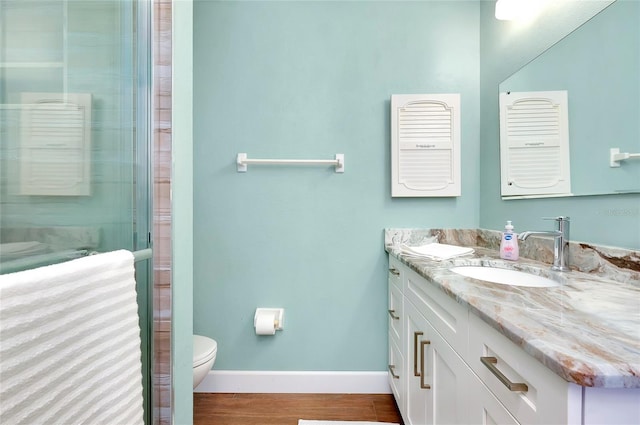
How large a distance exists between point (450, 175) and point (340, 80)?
89 centimetres

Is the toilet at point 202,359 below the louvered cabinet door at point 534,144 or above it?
below

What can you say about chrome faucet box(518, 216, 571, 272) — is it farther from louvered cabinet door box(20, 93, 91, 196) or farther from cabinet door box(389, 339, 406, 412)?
louvered cabinet door box(20, 93, 91, 196)

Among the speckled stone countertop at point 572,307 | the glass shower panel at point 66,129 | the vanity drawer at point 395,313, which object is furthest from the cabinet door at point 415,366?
the glass shower panel at point 66,129

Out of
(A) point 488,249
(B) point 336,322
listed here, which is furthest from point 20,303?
(A) point 488,249

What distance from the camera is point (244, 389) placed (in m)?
1.70

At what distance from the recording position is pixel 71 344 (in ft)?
1.84

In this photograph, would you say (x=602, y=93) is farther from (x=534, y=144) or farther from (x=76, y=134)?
(x=76, y=134)

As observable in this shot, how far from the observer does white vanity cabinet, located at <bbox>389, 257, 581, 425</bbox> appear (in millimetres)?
489

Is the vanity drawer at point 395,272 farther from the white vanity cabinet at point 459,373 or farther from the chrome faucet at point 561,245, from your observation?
the chrome faucet at point 561,245

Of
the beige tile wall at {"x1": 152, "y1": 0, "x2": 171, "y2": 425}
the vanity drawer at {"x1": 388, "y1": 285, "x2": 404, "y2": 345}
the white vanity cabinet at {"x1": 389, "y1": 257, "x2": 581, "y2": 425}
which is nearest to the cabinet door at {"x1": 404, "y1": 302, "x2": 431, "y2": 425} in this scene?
the white vanity cabinet at {"x1": 389, "y1": 257, "x2": 581, "y2": 425}

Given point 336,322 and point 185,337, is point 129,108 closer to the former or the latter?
point 185,337

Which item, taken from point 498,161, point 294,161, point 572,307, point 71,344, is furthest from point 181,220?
point 498,161

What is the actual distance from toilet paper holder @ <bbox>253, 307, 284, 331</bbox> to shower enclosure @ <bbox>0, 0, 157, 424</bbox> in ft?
2.54

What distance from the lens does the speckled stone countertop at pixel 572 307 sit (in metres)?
0.42
